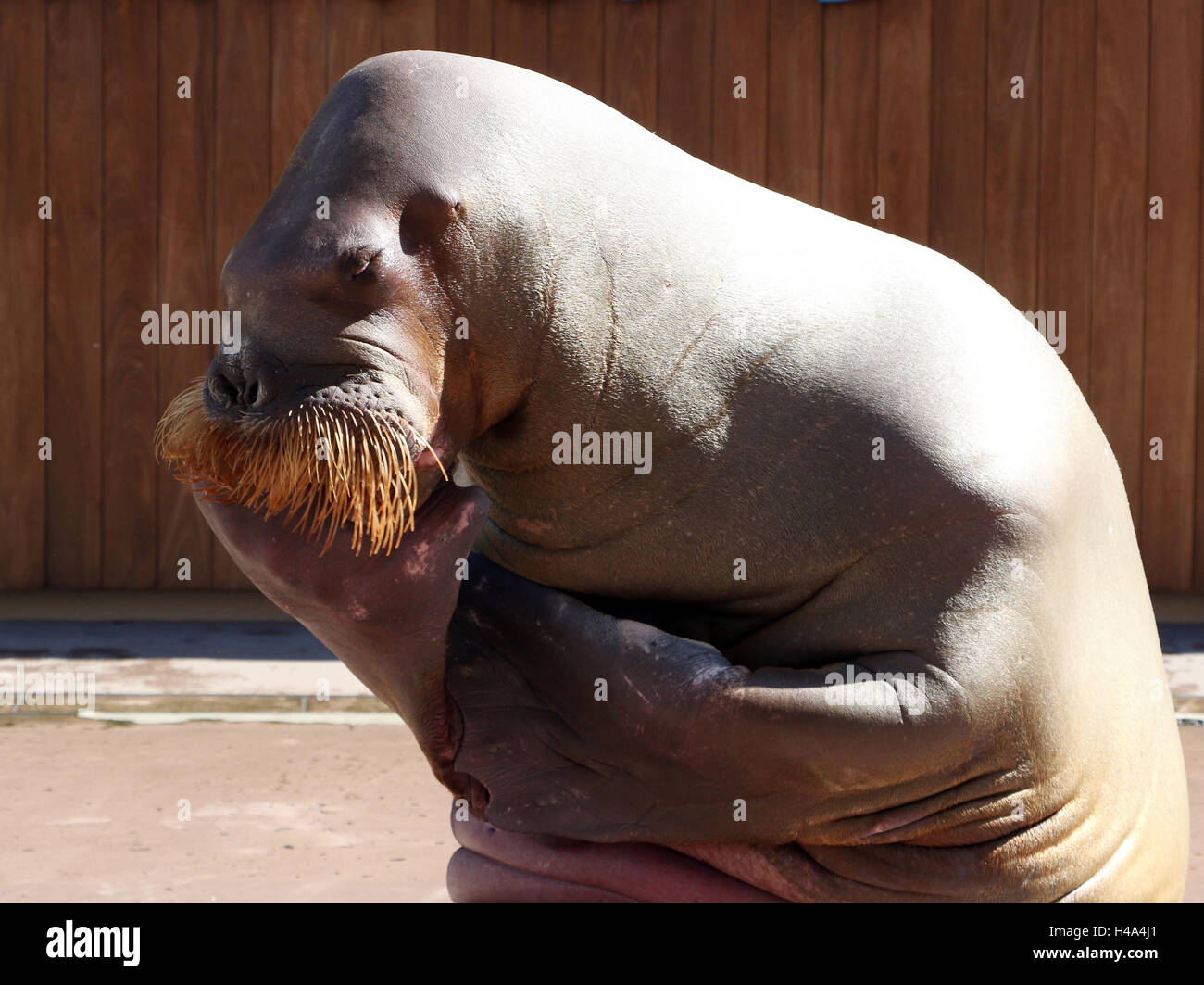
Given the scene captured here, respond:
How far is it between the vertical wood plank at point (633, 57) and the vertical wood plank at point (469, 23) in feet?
2.13

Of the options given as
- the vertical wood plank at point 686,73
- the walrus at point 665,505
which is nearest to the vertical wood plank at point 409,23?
the vertical wood plank at point 686,73

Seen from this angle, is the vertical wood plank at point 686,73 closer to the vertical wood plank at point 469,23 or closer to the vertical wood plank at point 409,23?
the vertical wood plank at point 469,23

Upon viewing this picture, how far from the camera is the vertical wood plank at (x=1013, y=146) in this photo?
819cm

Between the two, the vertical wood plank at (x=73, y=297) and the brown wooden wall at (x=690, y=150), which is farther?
the vertical wood plank at (x=73, y=297)

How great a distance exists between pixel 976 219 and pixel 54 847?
18.9 feet

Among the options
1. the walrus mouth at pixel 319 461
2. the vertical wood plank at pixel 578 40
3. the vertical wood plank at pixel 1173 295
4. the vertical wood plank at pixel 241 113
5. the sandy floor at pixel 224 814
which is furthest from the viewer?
the vertical wood plank at pixel 241 113

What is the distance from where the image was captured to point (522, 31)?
835cm

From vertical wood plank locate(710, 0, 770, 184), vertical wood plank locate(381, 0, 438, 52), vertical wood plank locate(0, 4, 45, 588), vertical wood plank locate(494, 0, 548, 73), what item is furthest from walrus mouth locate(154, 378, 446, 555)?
vertical wood plank locate(0, 4, 45, 588)

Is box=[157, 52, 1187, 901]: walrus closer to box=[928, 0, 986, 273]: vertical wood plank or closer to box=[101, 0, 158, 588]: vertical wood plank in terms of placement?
box=[928, 0, 986, 273]: vertical wood plank

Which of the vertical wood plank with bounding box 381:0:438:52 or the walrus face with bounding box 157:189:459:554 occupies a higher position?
the vertical wood plank with bounding box 381:0:438:52

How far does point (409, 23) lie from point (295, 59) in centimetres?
65

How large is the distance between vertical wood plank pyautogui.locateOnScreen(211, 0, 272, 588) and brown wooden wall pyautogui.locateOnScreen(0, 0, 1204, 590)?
1 cm

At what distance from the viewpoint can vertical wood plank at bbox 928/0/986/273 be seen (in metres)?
8.17

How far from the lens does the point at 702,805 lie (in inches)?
73.5
